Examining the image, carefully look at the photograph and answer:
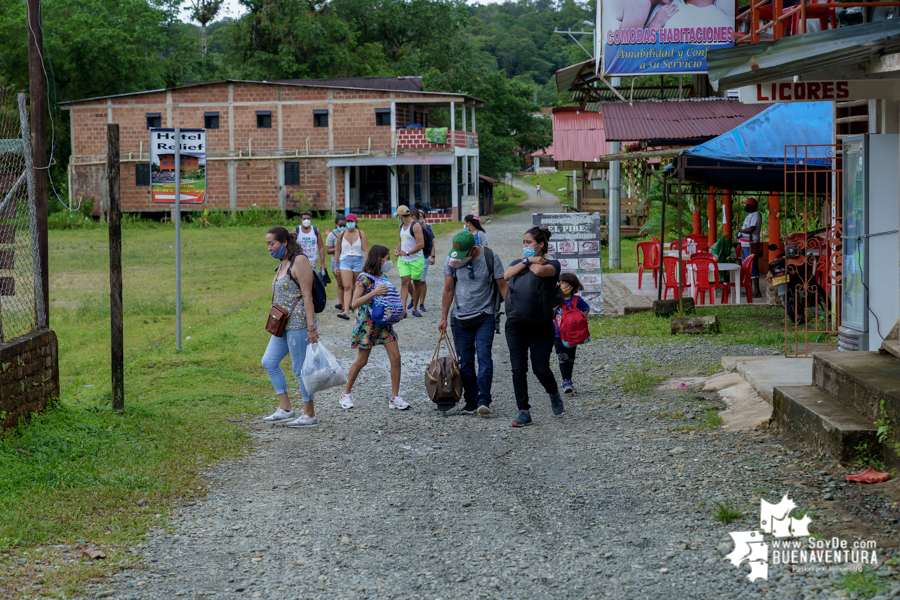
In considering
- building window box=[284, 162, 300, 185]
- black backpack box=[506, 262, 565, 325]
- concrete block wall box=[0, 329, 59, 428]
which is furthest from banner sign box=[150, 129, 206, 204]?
building window box=[284, 162, 300, 185]

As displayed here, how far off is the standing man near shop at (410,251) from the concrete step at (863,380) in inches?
296

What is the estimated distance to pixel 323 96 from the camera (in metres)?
44.5

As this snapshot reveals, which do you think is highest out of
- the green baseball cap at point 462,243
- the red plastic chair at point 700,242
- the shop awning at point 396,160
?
the shop awning at point 396,160

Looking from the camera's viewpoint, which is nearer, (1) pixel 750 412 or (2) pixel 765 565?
(2) pixel 765 565

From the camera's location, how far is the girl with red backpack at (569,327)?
A: 897 cm

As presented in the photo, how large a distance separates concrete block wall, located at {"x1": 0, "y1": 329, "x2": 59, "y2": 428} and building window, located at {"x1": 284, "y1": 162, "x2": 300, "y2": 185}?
127ft

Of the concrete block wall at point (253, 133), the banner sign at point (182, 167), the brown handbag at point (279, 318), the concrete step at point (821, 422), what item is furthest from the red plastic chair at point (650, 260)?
the concrete block wall at point (253, 133)

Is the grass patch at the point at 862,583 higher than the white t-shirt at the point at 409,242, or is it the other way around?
the white t-shirt at the point at 409,242

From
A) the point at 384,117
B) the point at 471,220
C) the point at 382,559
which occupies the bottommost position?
the point at 382,559

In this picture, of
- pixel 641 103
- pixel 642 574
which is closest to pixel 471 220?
pixel 642 574

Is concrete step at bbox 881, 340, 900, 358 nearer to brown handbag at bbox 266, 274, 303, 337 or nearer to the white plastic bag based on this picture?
the white plastic bag

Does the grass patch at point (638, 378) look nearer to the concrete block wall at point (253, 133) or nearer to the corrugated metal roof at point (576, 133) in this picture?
the corrugated metal roof at point (576, 133)

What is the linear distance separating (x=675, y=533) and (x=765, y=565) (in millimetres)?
614

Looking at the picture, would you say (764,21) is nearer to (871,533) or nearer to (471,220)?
(471,220)
